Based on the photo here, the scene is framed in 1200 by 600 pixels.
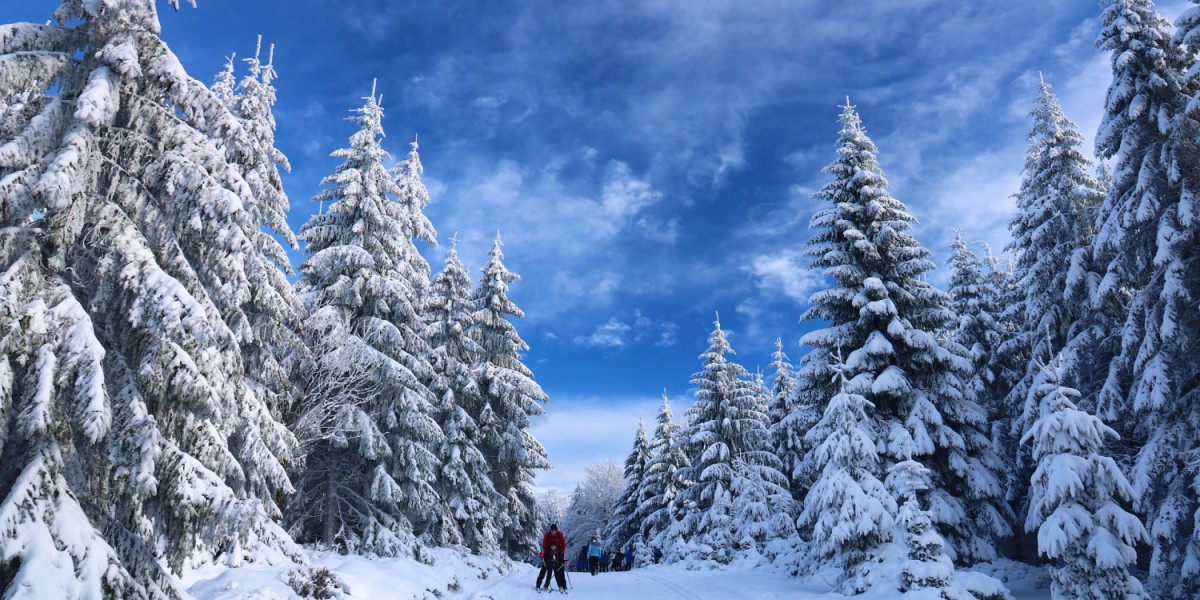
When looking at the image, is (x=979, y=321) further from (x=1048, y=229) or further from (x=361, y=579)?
(x=361, y=579)

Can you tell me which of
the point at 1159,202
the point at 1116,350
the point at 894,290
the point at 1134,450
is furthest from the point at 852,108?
the point at 1134,450

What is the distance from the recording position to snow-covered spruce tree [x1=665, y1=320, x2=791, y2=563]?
26.6m

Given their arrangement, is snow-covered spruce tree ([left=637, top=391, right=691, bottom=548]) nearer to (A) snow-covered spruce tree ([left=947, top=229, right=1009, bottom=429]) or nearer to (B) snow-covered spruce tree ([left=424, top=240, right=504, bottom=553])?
(B) snow-covered spruce tree ([left=424, top=240, right=504, bottom=553])

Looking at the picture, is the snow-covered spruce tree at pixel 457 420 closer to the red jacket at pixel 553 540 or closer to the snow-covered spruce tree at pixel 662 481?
the red jacket at pixel 553 540

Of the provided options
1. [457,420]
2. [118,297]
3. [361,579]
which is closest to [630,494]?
[457,420]

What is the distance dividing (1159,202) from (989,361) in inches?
378

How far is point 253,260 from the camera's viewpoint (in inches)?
464

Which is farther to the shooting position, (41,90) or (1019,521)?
(1019,521)

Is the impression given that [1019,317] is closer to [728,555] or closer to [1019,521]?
[1019,521]

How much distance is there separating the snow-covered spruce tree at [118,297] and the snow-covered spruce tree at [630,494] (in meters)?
35.8

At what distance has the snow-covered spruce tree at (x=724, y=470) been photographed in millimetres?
26625

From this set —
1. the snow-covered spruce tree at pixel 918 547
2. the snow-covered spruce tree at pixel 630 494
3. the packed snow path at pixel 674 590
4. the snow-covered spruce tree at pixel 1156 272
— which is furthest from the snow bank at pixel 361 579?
the snow-covered spruce tree at pixel 630 494

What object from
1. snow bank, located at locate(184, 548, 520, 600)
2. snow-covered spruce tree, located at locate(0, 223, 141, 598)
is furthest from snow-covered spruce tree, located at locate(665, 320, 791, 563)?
snow-covered spruce tree, located at locate(0, 223, 141, 598)

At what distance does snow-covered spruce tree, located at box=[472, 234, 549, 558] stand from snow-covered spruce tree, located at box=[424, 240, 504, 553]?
0.72m
